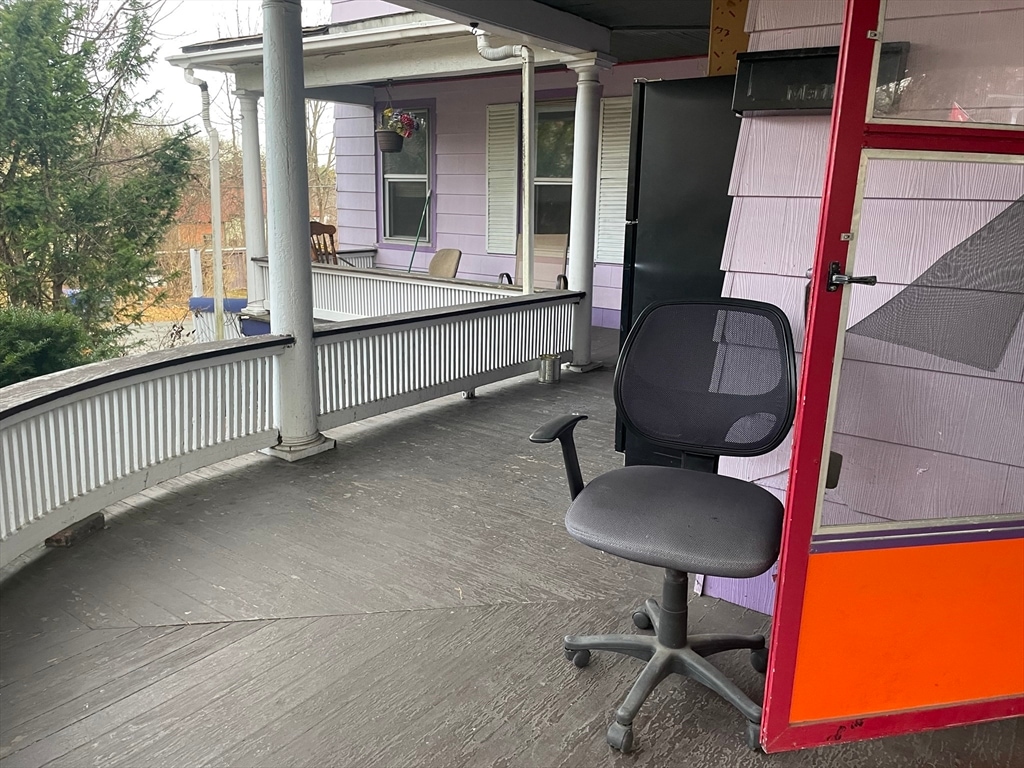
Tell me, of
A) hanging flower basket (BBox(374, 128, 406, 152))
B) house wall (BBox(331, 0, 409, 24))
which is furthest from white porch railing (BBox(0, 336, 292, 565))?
house wall (BBox(331, 0, 409, 24))

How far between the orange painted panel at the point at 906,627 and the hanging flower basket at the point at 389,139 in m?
6.46

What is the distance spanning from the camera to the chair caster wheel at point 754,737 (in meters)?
1.80

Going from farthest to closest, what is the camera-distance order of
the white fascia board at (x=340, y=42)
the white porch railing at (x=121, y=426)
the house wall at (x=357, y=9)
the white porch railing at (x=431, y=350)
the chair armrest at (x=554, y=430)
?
1. the house wall at (x=357, y=9)
2. the white fascia board at (x=340, y=42)
3. the white porch railing at (x=431, y=350)
4. the white porch railing at (x=121, y=426)
5. the chair armrest at (x=554, y=430)

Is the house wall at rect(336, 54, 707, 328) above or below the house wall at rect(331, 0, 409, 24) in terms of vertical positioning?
below

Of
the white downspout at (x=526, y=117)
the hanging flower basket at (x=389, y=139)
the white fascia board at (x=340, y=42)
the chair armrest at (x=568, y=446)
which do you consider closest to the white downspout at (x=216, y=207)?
the white fascia board at (x=340, y=42)

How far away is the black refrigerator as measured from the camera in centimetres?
279

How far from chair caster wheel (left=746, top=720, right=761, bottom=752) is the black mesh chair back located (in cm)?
69

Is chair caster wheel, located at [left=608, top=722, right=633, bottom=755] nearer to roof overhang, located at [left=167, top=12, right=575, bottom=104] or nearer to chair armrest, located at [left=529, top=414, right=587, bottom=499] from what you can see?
chair armrest, located at [left=529, top=414, right=587, bottom=499]

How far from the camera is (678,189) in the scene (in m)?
2.94

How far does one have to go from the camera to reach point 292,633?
2.29 metres

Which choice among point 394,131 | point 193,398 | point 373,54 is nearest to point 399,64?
point 373,54

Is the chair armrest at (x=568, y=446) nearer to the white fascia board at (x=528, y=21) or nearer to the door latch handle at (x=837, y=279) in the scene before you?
the door latch handle at (x=837, y=279)

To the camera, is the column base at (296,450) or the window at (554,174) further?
the window at (554,174)

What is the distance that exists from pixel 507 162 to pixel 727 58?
479 centimetres
